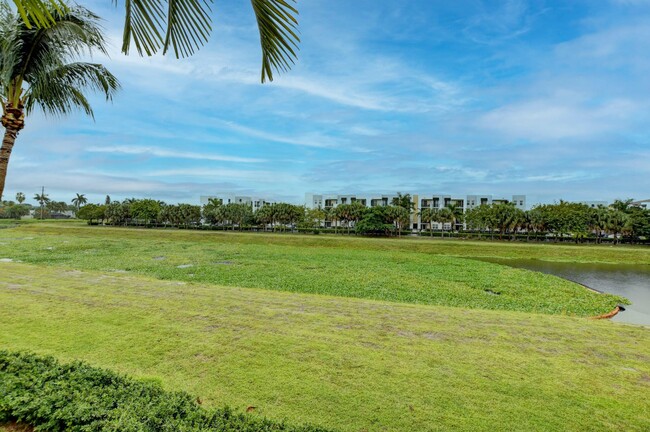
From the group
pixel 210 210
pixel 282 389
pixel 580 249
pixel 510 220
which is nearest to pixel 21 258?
pixel 282 389

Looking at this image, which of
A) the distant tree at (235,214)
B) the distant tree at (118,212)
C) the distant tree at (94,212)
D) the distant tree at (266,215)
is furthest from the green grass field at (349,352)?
the distant tree at (94,212)

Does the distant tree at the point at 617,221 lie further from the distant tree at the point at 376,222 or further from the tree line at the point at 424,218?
the distant tree at the point at 376,222

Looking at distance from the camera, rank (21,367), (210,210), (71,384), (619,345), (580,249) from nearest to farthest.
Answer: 1. (71,384)
2. (21,367)
3. (619,345)
4. (580,249)
5. (210,210)

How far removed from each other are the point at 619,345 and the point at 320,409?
18.8 ft

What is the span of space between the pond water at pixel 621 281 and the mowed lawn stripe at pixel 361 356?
4486 millimetres

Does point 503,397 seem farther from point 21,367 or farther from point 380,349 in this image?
point 21,367

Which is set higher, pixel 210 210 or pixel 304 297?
pixel 210 210

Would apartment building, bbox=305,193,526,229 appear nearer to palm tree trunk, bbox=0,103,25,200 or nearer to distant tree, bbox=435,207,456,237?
distant tree, bbox=435,207,456,237

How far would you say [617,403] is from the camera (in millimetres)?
3924

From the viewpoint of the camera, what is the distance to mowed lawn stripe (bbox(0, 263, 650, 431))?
12.0 feet

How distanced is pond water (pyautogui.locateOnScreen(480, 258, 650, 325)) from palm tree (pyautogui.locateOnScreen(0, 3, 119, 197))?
1365cm

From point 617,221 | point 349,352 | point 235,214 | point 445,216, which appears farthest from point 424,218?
point 349,352

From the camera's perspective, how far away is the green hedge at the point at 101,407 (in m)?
2.62

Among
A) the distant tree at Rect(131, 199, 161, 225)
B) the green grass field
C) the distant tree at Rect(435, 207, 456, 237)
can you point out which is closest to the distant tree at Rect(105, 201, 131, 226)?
the distant tree at Rect(131, 199, 161, 225)
